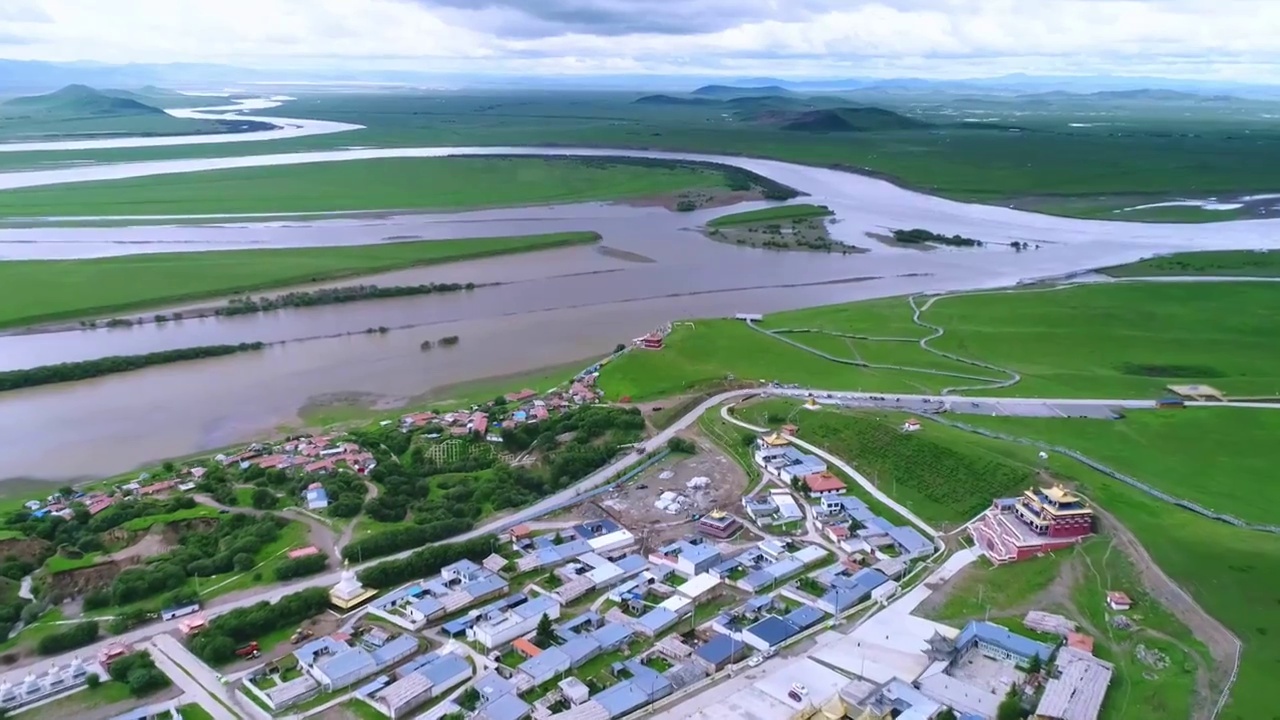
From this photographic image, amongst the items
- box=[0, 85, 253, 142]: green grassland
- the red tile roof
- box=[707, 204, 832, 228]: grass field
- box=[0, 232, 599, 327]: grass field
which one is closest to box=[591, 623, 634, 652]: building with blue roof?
the red tile roof

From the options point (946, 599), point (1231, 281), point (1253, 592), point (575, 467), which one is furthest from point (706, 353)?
point (1231, 281)

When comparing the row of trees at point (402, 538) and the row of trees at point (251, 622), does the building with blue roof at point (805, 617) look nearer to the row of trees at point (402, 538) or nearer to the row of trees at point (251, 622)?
the row of trees at point (402, 538)

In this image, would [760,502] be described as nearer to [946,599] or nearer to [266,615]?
[946,599]

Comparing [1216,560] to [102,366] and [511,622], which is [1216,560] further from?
[102,366]

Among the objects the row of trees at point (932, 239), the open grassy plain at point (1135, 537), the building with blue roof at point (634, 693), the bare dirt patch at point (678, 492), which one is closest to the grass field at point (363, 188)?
the row of trees at point (932, 239)

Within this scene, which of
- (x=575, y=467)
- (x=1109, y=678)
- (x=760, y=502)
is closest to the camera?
(x=1109, y=678)

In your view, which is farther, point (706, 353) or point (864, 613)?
point (706, 353)

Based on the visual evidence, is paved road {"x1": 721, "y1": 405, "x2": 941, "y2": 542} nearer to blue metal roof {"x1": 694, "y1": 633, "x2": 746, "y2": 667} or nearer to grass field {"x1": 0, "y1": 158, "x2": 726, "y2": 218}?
blue metal roof {"x1": 694, "y1": 633, "x2": 746, "y2": 667}
